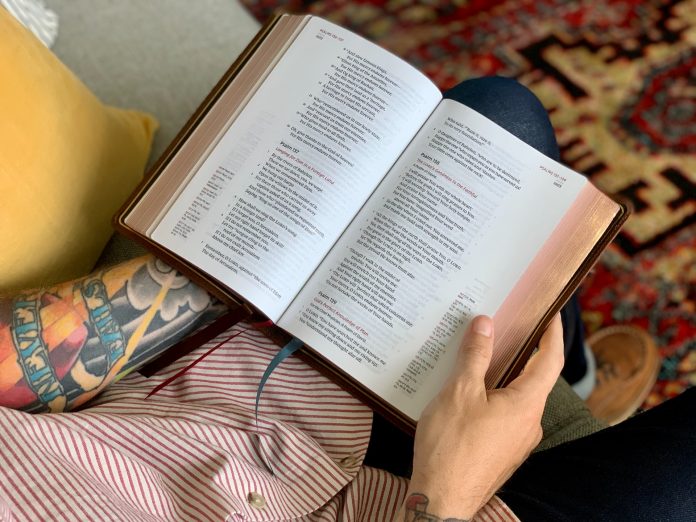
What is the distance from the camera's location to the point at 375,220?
70 cm

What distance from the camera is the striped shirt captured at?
1.88 feet

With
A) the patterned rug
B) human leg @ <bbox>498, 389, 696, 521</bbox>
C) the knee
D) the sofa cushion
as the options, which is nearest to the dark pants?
human leg @ <bbox>498, 389, 696, 521</bbox>

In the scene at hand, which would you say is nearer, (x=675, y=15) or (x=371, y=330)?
(x=371, y=330)

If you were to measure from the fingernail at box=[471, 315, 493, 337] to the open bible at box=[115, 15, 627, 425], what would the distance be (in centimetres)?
2

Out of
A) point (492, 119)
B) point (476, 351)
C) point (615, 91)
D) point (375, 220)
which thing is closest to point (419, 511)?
point (476, 351)

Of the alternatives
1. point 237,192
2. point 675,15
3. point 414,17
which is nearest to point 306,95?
point 237,192

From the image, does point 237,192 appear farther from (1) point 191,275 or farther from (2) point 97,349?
(2) point 97,349

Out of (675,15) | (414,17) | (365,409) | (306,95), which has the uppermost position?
(675,15)

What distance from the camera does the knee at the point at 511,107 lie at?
82 centimetres

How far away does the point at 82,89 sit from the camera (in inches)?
30.9

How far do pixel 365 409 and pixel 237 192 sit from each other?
0.28m

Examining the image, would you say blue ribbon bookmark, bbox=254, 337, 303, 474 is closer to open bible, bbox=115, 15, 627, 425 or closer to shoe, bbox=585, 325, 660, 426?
open bible, bbox=115, 15, 627, 425

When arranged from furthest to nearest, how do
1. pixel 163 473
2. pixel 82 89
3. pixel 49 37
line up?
1. pixel 49 37
2. pixel 82 89
3. pixel 163 473

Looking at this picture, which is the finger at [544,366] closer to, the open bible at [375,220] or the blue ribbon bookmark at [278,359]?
the open bible at [375,220]
